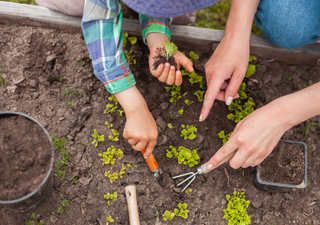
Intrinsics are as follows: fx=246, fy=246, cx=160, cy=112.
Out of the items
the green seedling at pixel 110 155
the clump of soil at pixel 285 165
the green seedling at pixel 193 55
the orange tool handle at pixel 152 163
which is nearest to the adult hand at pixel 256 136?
the clump of soil at pixel 285 165

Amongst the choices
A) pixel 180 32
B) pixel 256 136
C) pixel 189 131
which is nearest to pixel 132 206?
pixel 189 131

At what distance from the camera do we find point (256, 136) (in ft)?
5.13

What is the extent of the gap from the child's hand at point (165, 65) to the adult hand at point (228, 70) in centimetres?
20

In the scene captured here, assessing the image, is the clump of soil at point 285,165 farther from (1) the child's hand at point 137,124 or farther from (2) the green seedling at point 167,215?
(1) the child's hand at point 137,124

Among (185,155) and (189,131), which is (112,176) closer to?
(185,155)

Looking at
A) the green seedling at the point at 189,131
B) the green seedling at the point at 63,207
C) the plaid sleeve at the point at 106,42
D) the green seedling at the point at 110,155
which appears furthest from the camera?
the green seedling at the point at 189,131

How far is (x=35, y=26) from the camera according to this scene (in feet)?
7.68

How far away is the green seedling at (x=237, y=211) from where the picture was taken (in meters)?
1.91

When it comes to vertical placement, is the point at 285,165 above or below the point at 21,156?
below

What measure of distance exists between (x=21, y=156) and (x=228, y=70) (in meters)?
1.44

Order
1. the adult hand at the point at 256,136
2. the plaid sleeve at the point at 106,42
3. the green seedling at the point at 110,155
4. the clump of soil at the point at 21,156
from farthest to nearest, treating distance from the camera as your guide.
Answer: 1. the green seedling at the point at 110,155
2. the plaid sleeve at the point at 106,42
3. the adult hand at the point at 256,136
4. the clump of soil at the point at 21,156

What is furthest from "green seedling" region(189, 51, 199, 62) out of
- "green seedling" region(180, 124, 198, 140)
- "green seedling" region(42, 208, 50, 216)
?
"green seedling" region(42, 208, 50, 216)

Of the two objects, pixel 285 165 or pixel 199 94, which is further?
pixel 199 94

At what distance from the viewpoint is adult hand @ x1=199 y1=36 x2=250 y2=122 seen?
5.74ft
